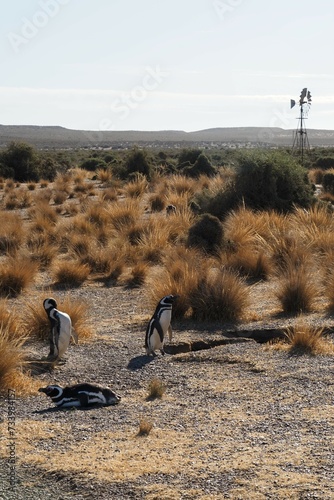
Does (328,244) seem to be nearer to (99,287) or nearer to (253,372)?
(99,287)

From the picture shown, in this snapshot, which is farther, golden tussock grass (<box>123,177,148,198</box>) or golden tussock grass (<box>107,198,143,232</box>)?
golden tussock grass (<box>123,177,148,198</box>)

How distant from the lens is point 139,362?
1001 cm

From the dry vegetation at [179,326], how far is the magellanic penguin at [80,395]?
184 millimetres

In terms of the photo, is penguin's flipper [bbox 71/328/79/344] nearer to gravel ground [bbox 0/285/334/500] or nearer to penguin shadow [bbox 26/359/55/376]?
gravel ground [bbox 0/285/334/500]

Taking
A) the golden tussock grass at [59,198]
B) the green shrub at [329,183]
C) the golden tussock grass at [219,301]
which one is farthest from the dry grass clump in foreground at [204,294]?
the green shrub at [329,183]

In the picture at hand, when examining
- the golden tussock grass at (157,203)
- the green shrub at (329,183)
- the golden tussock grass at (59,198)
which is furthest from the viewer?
the green shrub at (329,183)

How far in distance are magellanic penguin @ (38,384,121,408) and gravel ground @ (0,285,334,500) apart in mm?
114

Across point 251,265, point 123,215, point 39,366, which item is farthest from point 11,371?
point 123,215

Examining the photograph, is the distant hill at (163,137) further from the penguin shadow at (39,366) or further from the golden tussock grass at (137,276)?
the penguin shadow at (39,366)

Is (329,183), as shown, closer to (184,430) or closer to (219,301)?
(219,301)

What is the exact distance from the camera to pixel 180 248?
15984 mm

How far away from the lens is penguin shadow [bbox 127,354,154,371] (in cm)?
980

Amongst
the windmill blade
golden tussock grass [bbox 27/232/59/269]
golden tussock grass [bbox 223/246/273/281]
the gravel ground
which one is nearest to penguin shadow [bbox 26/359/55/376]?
the gravel ground

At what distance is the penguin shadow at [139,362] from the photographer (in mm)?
9805
